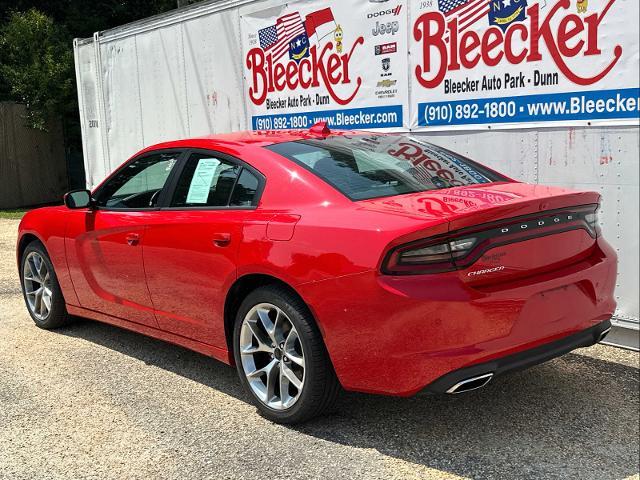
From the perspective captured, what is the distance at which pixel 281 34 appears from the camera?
7004 mm

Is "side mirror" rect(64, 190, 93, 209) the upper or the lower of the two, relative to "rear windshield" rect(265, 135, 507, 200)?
lower

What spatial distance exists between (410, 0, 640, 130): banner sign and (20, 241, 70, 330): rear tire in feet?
10.4

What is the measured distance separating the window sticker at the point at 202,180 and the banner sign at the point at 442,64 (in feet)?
7.31

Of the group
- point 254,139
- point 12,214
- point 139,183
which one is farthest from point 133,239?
point 12,214

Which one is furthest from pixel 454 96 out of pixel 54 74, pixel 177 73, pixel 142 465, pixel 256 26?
pixel 54 74

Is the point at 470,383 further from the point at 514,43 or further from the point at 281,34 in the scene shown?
the point at 281,34

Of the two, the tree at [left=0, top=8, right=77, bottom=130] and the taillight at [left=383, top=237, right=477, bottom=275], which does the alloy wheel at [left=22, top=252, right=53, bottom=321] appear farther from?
the tree at [left=0, top=8, right=77, bottom=130]

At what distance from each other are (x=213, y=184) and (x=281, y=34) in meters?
3.29

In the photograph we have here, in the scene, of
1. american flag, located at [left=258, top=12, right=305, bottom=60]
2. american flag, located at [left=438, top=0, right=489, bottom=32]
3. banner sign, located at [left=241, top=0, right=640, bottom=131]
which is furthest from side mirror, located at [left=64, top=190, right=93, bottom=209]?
american flag, located at [left=438, top=0, right=489, bottom=32]

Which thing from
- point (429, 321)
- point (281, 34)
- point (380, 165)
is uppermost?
point (281, 34)

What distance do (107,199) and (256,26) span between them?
315cm

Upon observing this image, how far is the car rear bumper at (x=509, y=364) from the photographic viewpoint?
3111 mm

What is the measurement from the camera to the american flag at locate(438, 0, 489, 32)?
5250mm

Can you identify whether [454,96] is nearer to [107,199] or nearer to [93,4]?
[107,199]
